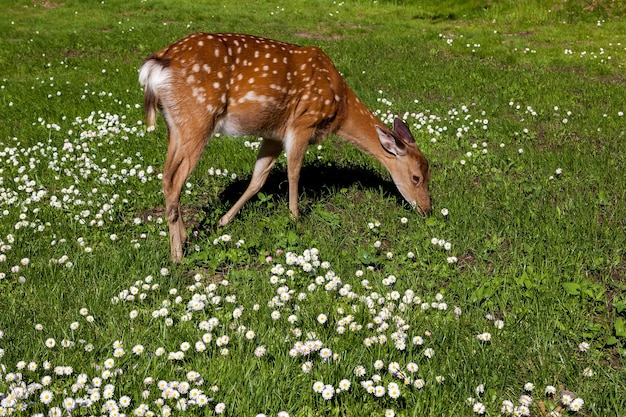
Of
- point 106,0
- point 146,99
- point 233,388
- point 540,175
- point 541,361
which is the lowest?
point 106,0

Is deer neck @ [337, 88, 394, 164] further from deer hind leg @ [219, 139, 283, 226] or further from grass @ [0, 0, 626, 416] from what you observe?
deer hind leg @ [219, 139, 283, 226]

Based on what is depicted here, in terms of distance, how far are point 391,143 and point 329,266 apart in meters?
2.01

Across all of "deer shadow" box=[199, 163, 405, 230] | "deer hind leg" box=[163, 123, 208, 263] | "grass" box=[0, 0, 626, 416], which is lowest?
"deer shadow" box=[199, 163, 405, 230]

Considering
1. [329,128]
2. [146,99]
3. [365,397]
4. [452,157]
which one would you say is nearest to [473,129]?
[452,157]

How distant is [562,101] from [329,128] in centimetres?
503

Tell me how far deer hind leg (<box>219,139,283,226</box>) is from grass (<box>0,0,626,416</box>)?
5.2 inches

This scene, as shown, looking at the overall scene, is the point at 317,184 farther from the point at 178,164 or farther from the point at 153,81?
the point at 153,81

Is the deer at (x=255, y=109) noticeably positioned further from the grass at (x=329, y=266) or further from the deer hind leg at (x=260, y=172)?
the grass at (x=329, y=266)

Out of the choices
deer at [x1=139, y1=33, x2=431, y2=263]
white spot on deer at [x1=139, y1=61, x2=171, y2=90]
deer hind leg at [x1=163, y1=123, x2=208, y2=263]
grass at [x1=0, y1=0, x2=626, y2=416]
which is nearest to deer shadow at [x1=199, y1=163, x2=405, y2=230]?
grass at [x1=0, y1=0, x2=626, y2=416]

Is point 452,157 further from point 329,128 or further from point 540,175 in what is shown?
point 329,128

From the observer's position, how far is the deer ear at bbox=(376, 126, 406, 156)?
6.58 meters

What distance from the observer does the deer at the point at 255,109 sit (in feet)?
18.3

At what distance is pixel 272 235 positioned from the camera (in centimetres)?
578

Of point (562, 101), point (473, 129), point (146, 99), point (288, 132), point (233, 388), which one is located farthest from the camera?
point (562, 101)
